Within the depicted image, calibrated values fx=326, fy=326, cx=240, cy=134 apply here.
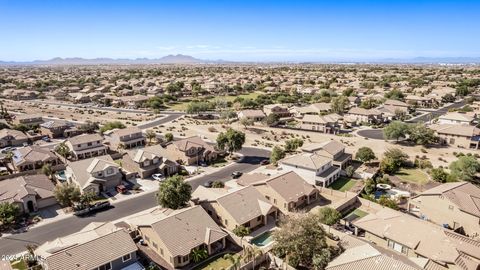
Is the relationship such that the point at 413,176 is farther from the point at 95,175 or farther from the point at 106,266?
the point at 95,175

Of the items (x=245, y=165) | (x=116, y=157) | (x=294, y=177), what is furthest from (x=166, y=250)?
(x=116, y=157)

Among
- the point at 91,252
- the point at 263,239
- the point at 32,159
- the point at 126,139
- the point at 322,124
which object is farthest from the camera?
the point at 322,124

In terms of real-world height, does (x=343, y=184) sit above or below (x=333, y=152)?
below

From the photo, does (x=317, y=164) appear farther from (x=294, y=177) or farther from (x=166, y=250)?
(x=166, y=250)

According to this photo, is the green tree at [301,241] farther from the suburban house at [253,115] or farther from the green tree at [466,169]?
the suburban house at [253,115]

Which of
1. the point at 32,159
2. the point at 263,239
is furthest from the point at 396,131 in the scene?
the point at 32,159

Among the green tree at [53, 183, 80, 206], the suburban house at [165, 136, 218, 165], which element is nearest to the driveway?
the suburban house at [165, 136, 218, 165]
